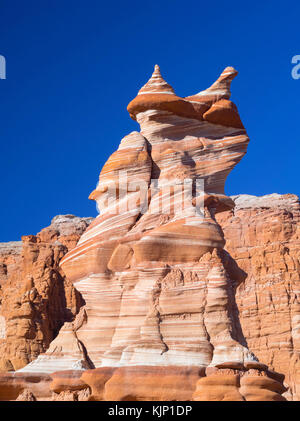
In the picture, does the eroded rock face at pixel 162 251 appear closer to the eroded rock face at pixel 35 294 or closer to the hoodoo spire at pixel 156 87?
the hoodoo spire at pixel 156 87

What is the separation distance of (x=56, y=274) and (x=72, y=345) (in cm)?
3668

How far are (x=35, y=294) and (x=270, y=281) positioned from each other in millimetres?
25267

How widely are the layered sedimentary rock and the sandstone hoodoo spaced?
37171mm

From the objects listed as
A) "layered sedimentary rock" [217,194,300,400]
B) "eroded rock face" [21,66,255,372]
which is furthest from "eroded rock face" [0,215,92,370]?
"layered sedimentary rock" [217,194,300,400]

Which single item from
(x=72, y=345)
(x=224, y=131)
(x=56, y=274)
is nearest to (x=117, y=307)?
(x=72, y=345)

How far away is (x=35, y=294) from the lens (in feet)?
148

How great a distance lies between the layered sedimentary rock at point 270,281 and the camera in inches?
2315

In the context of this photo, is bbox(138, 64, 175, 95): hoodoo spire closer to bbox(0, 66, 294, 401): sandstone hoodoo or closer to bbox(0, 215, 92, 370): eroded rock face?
bbox(0, 66, 294, 401): sandstone hoodoo

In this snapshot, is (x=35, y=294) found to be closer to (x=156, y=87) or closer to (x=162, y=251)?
(x=156, y=87)

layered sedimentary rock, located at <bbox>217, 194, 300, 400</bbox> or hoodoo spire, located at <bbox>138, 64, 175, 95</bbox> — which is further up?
layered sedimentary rock, located at <bbox>217, 194, 300, 400</bbox>

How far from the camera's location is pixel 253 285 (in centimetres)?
6456

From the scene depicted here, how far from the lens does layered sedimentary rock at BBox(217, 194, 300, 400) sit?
5881 cm

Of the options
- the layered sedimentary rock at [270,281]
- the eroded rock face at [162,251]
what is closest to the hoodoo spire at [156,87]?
the eroded rock face at [162,251]

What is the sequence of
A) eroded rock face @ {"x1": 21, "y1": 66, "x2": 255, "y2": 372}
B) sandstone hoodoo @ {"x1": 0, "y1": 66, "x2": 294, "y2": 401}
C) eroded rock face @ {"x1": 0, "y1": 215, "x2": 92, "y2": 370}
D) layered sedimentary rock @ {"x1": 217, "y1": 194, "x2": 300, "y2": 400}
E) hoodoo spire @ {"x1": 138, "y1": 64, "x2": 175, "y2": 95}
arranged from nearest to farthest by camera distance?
sandstone hoodoo @ {"x1": 0, "y1": 66, "x2": 294, "y2": 401}, eroded rock face @ {"x1": 21, "y1": 66, "x2": 255, "y2": 372}, hoodoo spire @ {"x1": 138, "y1": 64, "x2": 175, "y2": 95}, eroded rock face @ {"x1": 0, "y1": 215, "x2": 92, "y2": 370}, layered sedimentary rock @ {"x1": 217, "y1": 194, "x2": 300, "y2": 400}
